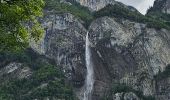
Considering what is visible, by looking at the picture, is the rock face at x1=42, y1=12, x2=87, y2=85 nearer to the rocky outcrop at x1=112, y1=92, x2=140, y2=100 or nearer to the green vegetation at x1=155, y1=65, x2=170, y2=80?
the rocky outcrop at x1=112, y1=92, x2=140, y2=100

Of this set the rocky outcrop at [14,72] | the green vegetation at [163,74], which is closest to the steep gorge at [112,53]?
the green vegetation at [163,74]

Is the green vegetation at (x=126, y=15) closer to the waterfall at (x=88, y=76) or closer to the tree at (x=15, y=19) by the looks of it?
the waterfall at (x=88, y=76)

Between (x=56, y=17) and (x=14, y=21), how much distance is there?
540 feet

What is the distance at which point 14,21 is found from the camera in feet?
63.6

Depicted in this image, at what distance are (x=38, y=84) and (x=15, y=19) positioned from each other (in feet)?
447

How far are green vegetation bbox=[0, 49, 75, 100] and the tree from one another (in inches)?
4861

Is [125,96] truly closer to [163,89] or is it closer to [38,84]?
[163,89]

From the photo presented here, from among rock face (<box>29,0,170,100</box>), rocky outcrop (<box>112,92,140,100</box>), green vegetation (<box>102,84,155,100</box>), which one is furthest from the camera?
rock face (<box>29,0,170,100</box>)

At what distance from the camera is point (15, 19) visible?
19312 mm

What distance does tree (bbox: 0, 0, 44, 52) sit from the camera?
18869 mm

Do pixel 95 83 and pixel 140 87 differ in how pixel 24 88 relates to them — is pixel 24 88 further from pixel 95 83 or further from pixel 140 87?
pixel 140 87

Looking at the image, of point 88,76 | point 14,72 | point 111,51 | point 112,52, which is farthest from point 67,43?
point 14,72

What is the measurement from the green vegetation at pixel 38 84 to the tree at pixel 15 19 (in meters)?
123

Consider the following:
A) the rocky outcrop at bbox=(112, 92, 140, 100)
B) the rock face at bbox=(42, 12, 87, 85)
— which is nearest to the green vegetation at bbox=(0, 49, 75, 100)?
the rock face at bbox=(42, 12, 87, 85)
